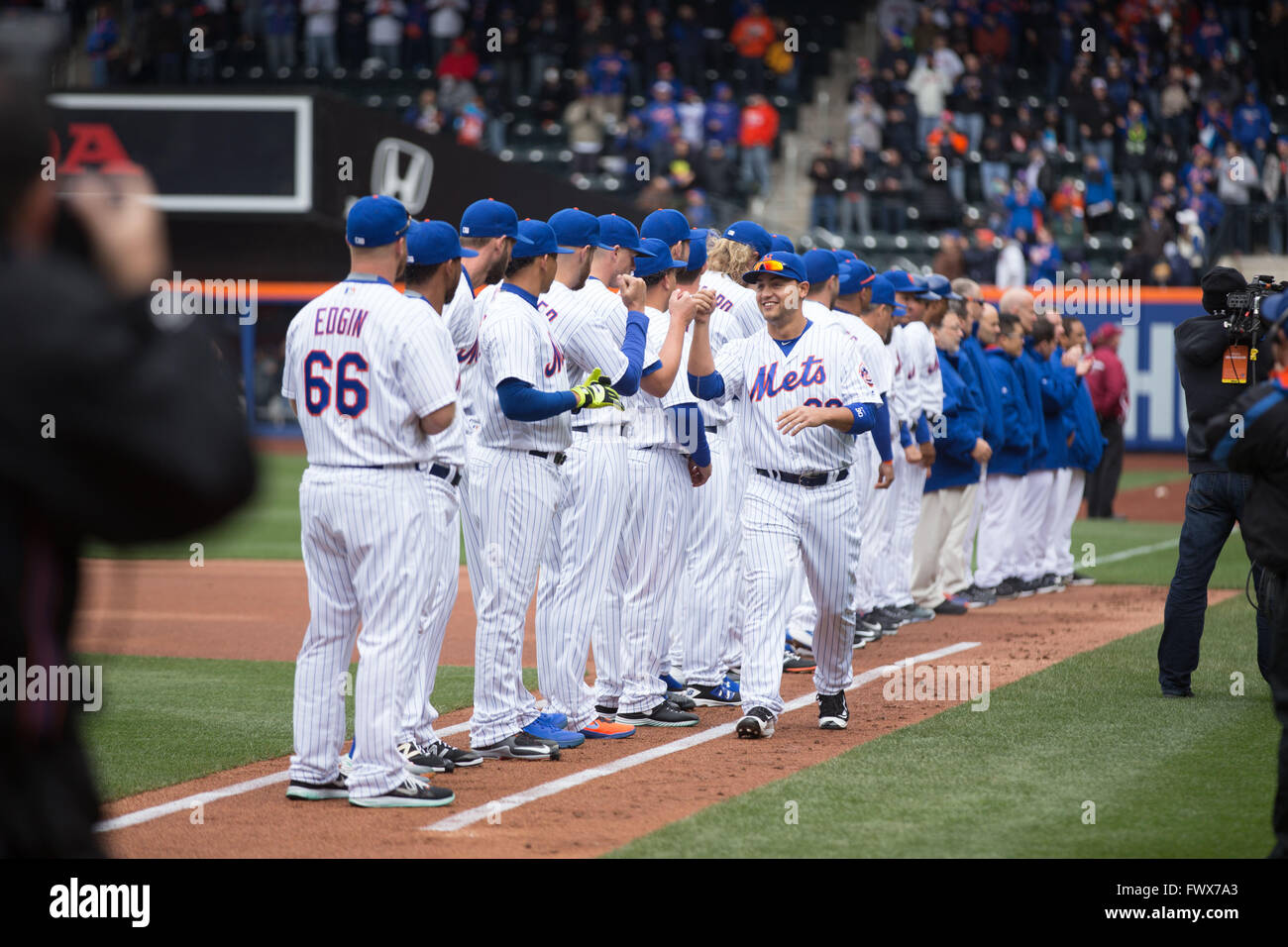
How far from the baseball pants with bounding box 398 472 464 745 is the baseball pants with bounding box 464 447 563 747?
0.52 ft

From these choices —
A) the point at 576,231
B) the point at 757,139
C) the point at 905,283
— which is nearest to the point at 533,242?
the point at 576,231

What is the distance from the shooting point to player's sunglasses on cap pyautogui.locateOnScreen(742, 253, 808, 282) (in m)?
7.36

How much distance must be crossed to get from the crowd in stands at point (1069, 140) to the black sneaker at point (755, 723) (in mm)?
16115

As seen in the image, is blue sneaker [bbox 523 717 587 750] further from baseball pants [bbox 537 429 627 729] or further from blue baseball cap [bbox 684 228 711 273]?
blue baseball cap [bbox 684 228 711 273]

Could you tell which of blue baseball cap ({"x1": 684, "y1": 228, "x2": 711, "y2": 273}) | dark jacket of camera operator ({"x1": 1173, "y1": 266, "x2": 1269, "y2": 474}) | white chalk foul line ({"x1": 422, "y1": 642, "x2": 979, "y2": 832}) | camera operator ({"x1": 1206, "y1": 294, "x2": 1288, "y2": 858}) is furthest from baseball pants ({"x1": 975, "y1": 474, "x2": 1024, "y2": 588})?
camera operator ({"x1": 1206, "y1": 294, "x2": 1288, "y2": 858})

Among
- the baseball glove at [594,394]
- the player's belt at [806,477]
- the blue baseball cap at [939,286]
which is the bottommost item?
the player's belt at [806,477]

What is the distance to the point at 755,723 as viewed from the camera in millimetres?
7332

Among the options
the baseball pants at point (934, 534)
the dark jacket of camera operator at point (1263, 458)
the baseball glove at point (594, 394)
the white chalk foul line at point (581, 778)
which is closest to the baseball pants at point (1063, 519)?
the baseball pants at point (934, 534)

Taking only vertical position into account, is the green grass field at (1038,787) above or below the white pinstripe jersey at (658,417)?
below

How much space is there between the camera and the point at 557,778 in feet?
21.6

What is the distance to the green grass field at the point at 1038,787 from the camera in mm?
5441

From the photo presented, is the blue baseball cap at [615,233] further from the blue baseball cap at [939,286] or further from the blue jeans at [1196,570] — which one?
the blue baseball cap at [939,286]

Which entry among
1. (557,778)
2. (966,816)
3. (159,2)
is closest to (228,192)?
(159,2)

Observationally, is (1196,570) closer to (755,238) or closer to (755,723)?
(755,723)
